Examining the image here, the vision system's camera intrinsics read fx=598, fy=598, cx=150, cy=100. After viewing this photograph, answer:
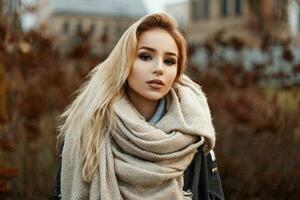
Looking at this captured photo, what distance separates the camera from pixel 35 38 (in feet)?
27.5

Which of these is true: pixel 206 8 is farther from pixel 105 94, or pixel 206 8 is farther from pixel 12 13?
pixel 105 94

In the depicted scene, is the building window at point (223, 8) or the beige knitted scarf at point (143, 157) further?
the building window at point (223, 8)

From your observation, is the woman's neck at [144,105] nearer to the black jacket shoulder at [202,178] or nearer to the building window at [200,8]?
the black jacket shoulder at [202,178]

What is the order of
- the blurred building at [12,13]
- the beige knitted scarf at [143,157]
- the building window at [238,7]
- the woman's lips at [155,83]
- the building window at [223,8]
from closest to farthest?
the beige knitted scarf at [143,157]
the woman's lips at [155,83]
the blurred building at [12,13]
the building window at [238,7]
the building window at [223,8]

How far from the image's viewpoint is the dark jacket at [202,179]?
9.13 ft

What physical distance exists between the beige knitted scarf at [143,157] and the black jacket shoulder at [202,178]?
6 centimetres

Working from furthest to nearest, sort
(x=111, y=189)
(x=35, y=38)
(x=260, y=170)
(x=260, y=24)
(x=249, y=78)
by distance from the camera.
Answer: (x=260, y=24)
(x=249, y=78)
(x=35, y=38)
(x=260, y=170)
(x=111, y=189)

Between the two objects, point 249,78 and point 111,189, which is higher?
point 111,189

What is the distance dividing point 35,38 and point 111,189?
6048 millimetres

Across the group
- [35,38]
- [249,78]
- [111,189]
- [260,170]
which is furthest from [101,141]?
[249,78]

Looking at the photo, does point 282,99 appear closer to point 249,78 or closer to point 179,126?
point 249,78

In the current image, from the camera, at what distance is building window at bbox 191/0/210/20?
53.8 meters

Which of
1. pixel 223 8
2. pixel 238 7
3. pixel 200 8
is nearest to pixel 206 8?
pixel 200 8

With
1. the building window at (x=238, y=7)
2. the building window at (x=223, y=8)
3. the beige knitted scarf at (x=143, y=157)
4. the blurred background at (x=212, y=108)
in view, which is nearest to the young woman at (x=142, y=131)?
the beige knitted scarf at (x=143, y=157)
